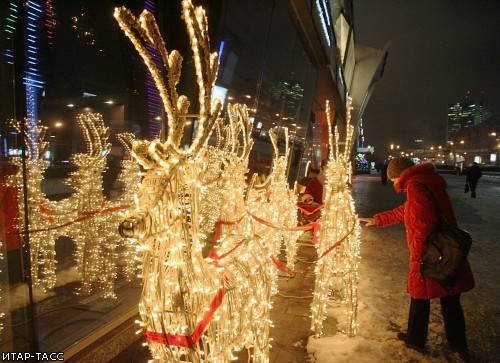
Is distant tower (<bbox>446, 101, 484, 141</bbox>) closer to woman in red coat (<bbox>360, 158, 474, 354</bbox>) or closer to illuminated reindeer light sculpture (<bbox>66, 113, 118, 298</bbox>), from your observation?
woman in red coat (<bbox>360, 158, 474, 354</bbox>)

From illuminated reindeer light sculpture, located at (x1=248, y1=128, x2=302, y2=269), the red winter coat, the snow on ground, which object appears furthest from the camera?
illuminated reindeer light sculpture, located at (x1=248, y1=128, x2=302, y2=269)

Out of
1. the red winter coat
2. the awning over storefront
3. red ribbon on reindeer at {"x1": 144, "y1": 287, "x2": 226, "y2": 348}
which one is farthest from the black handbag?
the awning over storefront

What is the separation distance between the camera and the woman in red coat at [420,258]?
322 cm

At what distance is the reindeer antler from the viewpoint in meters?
1.79

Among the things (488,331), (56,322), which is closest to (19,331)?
(56,322)

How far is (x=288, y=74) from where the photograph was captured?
11.4 metres

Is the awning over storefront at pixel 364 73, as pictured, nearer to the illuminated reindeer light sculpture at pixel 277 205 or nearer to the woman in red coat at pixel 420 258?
the illuminated reindeer light sculpture at pixel 277 205

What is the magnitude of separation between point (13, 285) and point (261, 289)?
193 cm

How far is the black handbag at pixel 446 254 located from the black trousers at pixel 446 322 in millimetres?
313

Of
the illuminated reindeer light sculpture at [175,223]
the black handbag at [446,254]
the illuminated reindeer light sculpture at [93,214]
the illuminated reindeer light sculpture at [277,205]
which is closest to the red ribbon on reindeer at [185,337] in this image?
the illuminated reindeer light sculpture at [175,223]

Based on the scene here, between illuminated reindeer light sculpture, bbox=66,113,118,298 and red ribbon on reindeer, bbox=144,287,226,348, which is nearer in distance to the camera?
red ribbon on reindeer, bbox=144,287,226,348

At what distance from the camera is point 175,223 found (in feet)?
6.02

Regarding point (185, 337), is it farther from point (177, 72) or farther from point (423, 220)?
point (423, 220)

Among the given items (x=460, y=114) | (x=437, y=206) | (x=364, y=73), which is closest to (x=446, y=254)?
(x=437, y=206)
